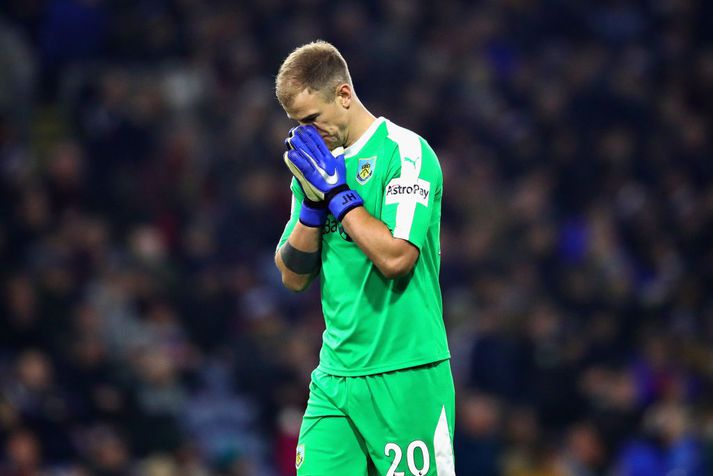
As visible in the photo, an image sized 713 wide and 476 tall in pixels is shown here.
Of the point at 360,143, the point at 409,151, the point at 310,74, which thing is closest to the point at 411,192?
the point at 409,151

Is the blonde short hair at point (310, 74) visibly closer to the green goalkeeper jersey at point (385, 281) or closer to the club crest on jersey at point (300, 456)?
the green goalkeeper jersey at point (385, 281)

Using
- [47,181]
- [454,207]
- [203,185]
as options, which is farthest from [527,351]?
[47,181]

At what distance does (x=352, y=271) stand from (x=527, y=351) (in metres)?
6.50

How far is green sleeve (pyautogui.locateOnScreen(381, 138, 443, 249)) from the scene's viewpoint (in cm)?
415

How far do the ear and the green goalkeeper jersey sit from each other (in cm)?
14

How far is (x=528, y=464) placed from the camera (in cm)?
962

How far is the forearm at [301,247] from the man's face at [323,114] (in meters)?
0.32

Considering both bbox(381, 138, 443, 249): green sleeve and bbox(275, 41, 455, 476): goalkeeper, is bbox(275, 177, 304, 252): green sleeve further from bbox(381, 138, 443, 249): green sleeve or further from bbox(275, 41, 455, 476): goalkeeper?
bbox(381, 138, 443, 249): green sleeve

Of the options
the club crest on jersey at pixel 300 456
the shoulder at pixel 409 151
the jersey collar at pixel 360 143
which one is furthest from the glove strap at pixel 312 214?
the club crest on jersey at pixel 300 456

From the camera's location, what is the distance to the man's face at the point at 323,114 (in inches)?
164

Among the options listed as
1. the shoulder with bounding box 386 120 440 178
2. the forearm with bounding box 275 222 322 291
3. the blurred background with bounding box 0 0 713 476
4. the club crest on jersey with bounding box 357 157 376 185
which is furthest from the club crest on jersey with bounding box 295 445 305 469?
the blurred background with bounding box 0 0 713 476

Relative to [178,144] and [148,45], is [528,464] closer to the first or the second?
[178,144]

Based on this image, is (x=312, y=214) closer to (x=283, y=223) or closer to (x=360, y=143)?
(x=360, y=143)

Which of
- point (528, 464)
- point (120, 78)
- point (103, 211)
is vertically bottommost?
point (528, 464)
